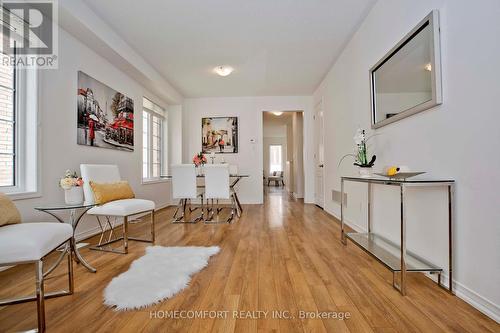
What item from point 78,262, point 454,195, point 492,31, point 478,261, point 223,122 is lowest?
point 78,262

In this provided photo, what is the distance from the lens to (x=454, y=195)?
64.5 inches

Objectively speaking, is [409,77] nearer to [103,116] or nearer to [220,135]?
[103,116]

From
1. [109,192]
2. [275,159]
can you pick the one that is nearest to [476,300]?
[109,192]

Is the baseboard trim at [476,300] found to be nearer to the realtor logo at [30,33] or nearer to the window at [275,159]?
the realtor logo at [30,33]

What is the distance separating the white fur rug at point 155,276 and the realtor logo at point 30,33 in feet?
7.44

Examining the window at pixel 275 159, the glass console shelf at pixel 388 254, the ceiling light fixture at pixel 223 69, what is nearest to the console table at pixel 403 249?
the glass console shelf at pixel 388 254

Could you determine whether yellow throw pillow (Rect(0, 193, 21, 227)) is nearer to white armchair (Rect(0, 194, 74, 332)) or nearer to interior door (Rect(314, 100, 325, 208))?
white armchair (Rect(0, 194, 74, 332))

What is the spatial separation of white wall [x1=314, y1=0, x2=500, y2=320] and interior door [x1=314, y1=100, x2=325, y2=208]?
272 centimetres

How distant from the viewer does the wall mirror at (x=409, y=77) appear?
1.76 m

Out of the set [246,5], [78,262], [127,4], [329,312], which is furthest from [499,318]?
[127,4]

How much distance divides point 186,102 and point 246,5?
3.98 m

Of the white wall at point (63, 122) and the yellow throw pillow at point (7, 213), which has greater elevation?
the white wall at point (63, 122)

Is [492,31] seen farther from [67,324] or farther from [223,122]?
[223,122]

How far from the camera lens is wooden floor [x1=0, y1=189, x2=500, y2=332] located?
52.7 inches
